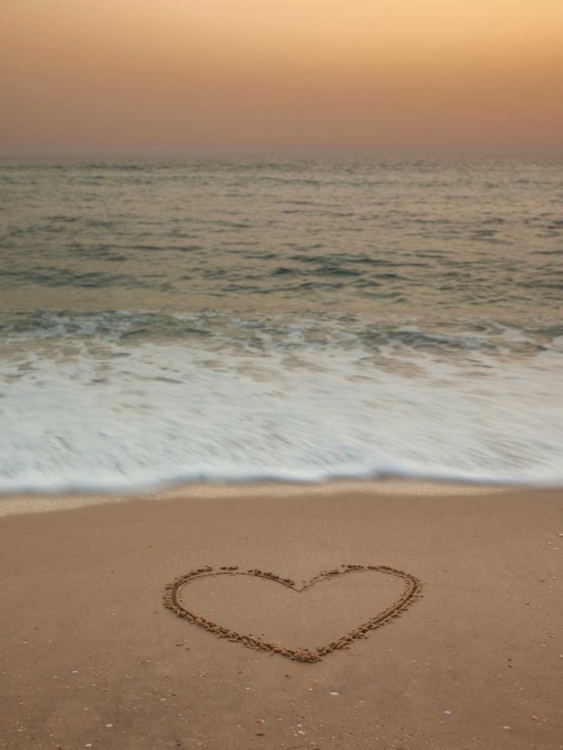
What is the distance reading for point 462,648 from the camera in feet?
8.82

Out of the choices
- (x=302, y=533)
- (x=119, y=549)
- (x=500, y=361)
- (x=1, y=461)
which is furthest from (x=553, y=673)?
(x=500, y=361)

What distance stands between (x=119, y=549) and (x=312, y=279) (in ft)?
30.4

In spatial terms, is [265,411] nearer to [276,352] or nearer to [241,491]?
[241,491]

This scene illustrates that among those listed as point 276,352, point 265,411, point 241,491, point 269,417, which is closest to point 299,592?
point 241,491

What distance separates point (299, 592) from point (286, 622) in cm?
24

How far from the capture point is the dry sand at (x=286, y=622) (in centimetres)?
228

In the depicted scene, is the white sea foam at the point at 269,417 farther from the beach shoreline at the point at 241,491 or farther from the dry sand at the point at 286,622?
the dry sand at the point at 286,622

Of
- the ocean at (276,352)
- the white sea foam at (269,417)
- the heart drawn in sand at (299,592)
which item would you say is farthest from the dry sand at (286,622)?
the ocean at (276,352)

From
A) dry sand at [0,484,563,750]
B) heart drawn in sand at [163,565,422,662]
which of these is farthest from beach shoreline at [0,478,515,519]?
heart drawn in sand at [163,565,422,662]

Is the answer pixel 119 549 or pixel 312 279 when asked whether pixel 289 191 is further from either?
pixel 119 549

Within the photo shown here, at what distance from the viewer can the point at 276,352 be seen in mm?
7590

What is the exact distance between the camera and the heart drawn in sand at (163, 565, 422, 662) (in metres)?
2.66

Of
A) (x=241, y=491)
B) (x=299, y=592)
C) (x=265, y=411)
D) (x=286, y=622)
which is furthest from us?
(x=265, y=411)

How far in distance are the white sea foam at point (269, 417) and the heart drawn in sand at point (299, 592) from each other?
44.1 inches
